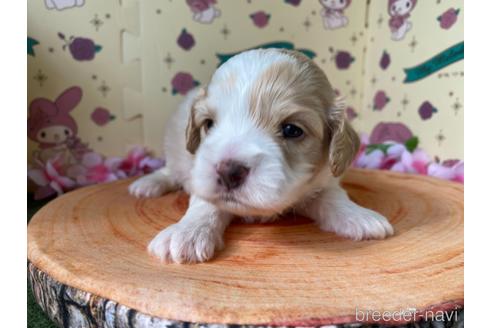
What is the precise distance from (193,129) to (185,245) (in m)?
0.72

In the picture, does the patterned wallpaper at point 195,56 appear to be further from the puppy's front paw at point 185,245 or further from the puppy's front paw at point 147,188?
the puppy's front paw at point 185,245

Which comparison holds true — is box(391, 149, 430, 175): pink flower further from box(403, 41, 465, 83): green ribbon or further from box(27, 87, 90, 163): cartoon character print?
box(27, 87, 90, 163): cartoon character print

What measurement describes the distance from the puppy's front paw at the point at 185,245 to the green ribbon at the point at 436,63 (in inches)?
86.5

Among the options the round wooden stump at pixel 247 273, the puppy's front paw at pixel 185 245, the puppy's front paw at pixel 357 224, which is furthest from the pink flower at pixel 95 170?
the puppy's front paw at pixel 357 224

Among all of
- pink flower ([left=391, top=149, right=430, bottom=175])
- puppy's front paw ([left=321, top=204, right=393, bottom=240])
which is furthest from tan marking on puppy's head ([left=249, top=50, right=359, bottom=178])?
pink flower ([left=391, top=149, right=430, bottom=175])

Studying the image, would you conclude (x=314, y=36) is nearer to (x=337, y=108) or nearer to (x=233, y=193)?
(x=337, y=108)

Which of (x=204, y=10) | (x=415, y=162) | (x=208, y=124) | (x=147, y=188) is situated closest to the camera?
(x=208, y=124)

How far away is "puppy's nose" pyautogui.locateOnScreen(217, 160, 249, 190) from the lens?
1.57 metres

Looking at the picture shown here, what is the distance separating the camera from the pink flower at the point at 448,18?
269cm

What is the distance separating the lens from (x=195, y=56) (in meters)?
2.59

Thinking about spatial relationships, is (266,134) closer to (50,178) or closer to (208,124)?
(208,124)

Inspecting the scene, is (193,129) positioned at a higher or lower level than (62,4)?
lower

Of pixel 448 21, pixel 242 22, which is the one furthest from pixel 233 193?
pixel 448 21

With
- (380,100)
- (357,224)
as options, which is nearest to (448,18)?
(380,100)
